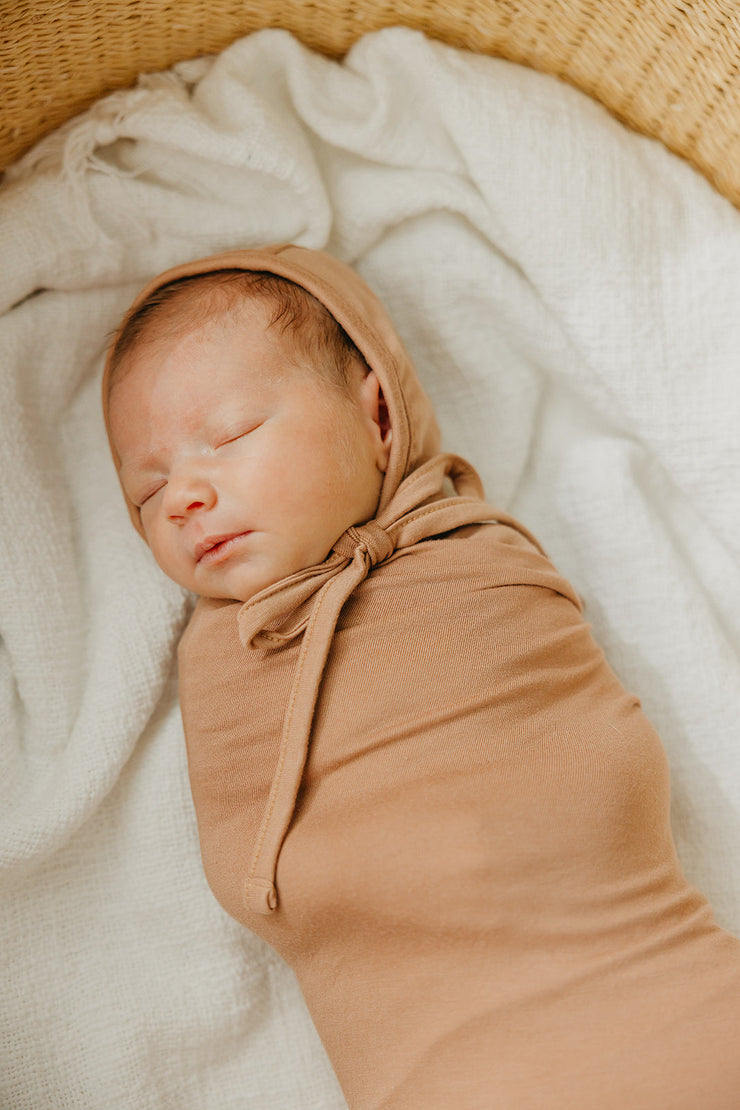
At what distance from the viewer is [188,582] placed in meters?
1.28

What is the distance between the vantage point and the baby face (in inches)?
47.1

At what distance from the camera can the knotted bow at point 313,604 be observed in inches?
43.8

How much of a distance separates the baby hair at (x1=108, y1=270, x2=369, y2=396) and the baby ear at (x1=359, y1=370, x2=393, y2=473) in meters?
0.02

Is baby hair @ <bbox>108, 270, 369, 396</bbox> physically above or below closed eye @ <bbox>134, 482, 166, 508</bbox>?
above

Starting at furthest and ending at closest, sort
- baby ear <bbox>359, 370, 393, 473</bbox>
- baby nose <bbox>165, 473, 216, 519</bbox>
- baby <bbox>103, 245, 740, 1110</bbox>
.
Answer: baby ear <bbox>359, 370, 393, 473</bbox>, baby nose <bbox>165, 473, 216, 519</bbox>, baby <bbox>103, 245, 740, 1110</bbox>

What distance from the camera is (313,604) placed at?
1.21m

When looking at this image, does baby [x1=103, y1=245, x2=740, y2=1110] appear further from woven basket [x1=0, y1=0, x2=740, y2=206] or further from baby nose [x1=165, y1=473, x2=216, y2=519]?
woven basket [x1=0, y1=0, x2=740, y2=206]

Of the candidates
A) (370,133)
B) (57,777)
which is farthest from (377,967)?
(370,133)

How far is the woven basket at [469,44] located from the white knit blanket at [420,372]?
4cm

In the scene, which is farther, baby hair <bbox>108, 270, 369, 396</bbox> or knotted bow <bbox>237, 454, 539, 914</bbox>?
baby hair <bbox>108, 270, 369, 396</bbox>

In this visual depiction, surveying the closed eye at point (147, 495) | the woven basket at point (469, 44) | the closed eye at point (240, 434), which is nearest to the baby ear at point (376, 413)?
the closed eye at point (240, 434)

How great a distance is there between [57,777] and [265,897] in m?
0.39

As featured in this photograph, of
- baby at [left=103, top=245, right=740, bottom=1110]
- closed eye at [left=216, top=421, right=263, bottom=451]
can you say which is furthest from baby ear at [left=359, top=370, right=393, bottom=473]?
closed eye at [left=216, top=421, right=263, bottom=451]

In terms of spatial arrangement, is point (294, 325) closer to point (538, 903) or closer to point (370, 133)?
point (370, 133)
